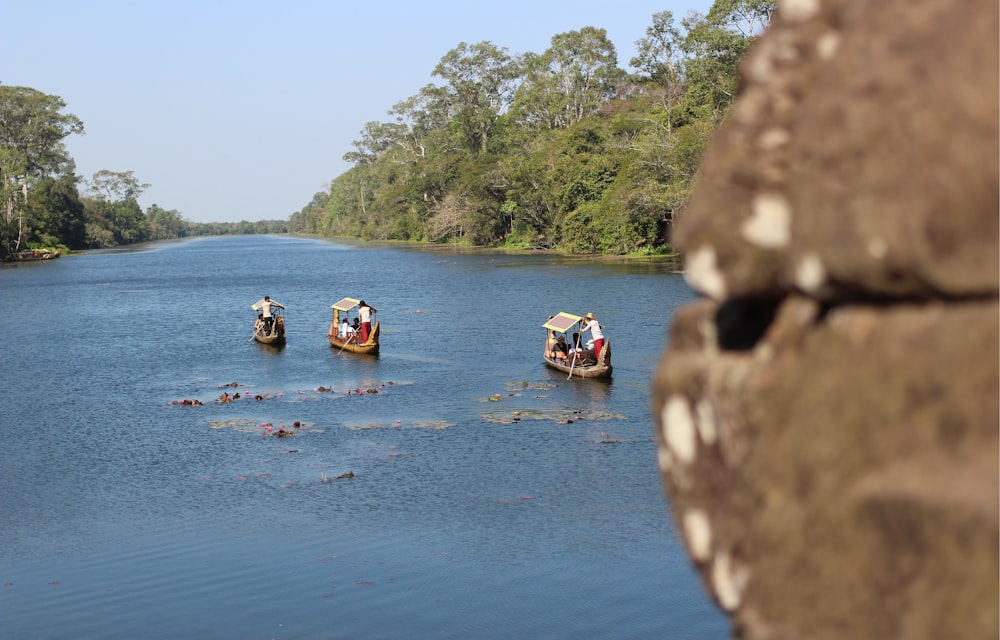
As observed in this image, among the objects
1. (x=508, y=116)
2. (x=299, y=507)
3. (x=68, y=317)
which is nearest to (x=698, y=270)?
(x=299, y=507)

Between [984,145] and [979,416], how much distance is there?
0.50 meters

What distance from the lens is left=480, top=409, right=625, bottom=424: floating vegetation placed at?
78.8 ft

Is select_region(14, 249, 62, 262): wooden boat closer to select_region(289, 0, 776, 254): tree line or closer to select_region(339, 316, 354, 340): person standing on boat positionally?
select_region(289, 0, 776, 254): tree line

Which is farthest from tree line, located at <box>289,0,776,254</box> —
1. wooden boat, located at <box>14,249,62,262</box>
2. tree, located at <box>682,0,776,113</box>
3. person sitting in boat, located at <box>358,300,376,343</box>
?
wooden boat, located at <box>14,249,62,262</box>

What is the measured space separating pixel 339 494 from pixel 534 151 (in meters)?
81.1

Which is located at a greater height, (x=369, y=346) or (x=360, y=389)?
(x=369, y=346)

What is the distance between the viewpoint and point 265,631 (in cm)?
1262

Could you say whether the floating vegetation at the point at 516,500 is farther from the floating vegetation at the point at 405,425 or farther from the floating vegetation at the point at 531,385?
the floating vegetation at the point at 531,385

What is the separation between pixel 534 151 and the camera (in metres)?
97.3

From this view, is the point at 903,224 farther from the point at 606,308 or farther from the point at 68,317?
the point at 68,317

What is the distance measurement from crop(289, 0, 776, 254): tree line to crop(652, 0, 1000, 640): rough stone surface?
44.8 meters

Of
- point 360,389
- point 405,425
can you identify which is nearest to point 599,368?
point 360,389

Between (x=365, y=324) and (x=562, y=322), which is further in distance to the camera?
(x=365, y=324)

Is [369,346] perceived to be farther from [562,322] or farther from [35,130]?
[35,130]
